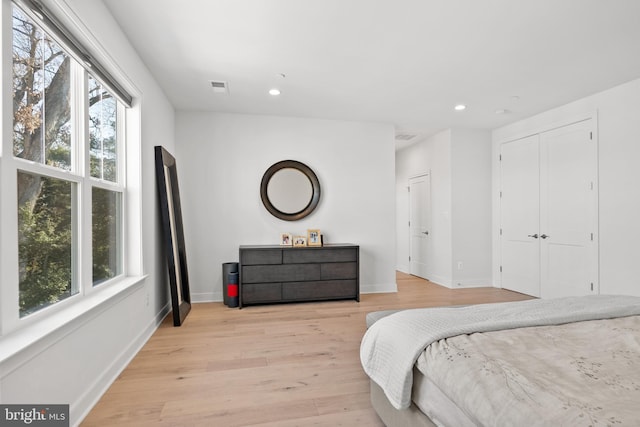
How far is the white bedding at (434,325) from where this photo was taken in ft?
4.85

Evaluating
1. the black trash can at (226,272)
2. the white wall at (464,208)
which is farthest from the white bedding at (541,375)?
the white wall at (464,208)

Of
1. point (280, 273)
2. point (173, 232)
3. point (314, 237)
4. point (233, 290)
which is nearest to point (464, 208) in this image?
point (314, 237)

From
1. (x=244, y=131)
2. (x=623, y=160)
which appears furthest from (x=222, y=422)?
(x=623, y=160)

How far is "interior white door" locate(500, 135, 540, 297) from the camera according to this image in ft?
15.7

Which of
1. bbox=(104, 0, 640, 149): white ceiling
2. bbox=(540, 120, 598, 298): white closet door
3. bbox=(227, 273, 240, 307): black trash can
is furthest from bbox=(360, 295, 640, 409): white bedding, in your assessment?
bbox=(227, 273, 240, 307): black trash can

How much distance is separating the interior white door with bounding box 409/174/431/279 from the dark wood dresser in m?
2.15

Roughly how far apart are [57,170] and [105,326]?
1.06m

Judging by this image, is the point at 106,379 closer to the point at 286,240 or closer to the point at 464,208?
the point at 286,240

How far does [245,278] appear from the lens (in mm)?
4297

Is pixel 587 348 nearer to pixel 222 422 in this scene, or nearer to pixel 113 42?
pixel 222 422

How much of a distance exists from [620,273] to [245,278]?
4.24 meters

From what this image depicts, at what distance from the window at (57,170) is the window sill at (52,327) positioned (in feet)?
0.26

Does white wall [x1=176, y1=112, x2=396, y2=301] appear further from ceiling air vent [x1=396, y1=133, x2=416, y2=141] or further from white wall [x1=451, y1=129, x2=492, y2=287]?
white wall [x1=451, y1=129, x2=492, y2=287]

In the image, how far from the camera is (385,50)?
9.71 ft
